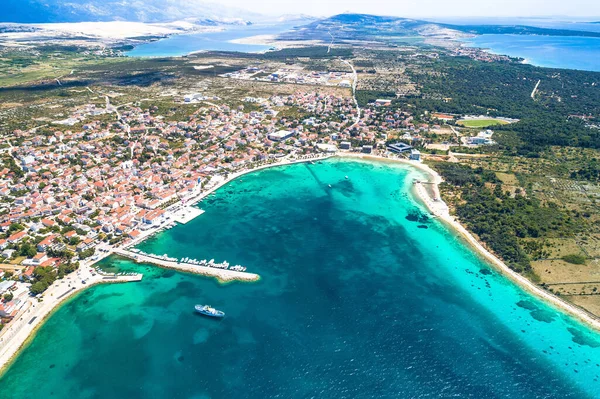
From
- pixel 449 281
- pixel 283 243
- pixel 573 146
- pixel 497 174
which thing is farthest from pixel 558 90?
pixel 283 243

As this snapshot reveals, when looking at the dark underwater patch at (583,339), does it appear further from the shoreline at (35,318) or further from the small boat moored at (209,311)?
the shoreline at (35,318)

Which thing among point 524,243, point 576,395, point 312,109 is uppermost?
point 312,109

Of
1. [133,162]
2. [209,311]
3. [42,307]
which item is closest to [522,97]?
[133,162]

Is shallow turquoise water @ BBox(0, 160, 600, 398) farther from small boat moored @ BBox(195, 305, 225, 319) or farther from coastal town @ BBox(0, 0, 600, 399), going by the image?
small boat moored @ BBox(195, 305, 225, 319)

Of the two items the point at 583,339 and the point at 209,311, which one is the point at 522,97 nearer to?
the point at 583,339

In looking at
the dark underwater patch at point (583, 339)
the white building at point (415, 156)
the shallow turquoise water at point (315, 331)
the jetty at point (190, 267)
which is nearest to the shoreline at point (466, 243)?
the jetty at point (190, 267)

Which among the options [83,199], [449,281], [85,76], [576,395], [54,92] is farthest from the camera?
[85,76]

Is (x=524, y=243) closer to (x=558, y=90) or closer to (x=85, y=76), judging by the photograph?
(x=558, y=90)
